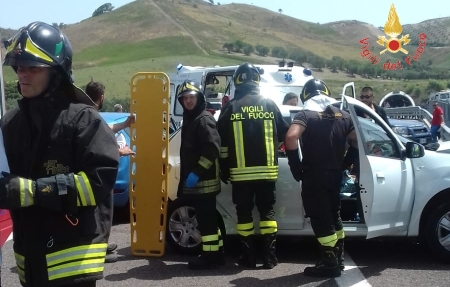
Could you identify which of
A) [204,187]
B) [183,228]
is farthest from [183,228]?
[204,187]

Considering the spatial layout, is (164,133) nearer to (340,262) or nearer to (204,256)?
(204,256)

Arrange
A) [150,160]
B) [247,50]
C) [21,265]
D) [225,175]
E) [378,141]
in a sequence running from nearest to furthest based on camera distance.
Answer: [21,265], [225,175], [378,141], [150,160], [247,50]

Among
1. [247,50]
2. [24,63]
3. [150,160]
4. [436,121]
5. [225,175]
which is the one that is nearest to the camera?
[24,63]

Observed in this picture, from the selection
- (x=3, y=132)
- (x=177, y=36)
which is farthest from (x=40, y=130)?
(x=177, y=36)

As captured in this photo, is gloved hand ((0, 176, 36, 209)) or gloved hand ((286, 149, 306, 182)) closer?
gloved hand ((0, 176, 36, 209))

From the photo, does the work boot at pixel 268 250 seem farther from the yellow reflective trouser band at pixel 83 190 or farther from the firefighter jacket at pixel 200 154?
the yellow reflective trouser band at pixel 83 190

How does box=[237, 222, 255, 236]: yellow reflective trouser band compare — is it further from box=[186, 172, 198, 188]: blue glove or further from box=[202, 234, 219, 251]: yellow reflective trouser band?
box=[186, 172, 198, 188]: blue glove

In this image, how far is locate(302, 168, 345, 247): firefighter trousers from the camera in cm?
579

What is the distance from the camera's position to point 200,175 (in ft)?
20.1

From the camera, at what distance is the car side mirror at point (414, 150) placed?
20.7 feet

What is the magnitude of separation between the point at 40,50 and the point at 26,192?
0.60 m

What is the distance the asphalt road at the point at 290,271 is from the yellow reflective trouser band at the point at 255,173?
91cm

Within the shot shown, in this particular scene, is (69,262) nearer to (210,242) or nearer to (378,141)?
(210,242)

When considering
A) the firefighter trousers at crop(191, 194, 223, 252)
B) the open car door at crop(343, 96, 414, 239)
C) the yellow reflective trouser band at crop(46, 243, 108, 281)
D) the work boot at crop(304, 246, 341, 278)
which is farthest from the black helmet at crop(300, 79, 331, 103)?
the yellow reflective trouser band at crop(46, 243, 108, 281)
